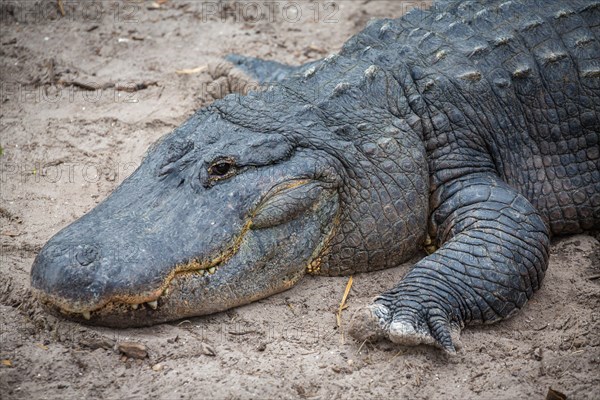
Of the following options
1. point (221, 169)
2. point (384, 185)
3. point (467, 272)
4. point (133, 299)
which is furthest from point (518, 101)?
point (133, 299)

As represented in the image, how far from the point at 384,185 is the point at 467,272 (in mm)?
751

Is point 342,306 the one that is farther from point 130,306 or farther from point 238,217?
point 130,306

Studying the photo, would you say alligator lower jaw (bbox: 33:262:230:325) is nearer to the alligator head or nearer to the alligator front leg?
the alligator head

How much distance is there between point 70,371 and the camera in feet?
12.6

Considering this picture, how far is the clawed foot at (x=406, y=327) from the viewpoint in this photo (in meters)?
4.05

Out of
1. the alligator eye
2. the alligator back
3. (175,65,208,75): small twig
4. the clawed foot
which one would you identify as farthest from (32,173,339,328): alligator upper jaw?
(175,65,208,75): small twig

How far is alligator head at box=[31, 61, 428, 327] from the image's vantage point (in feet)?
13.1

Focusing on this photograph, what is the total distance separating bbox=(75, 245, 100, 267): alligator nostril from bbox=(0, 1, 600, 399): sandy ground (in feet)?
1.30

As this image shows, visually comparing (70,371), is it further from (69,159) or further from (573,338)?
(573,338)

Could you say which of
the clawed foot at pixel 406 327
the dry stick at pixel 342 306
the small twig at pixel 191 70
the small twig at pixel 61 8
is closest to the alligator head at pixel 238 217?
the dry stick at pixel 342 306

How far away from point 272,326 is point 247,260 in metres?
0.41

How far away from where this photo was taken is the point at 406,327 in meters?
4.06

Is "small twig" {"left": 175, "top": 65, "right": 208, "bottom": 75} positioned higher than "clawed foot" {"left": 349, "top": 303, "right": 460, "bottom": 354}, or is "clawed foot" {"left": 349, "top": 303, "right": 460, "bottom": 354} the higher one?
"clawed foot" {"left": 349, "top": 303, "right": 460, "bottom": 354}

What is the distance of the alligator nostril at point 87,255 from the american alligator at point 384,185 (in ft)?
0.03
